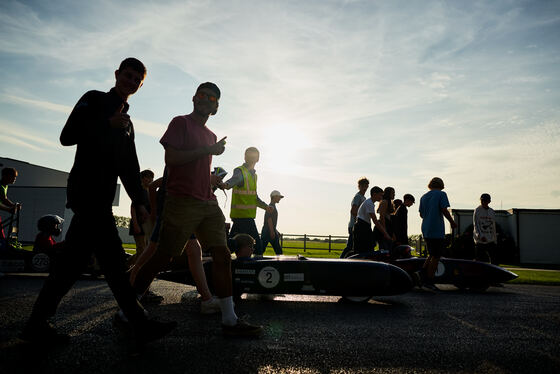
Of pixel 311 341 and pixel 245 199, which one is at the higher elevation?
pixel 245 199

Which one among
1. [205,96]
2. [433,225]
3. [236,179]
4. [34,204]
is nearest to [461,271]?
[433,225]

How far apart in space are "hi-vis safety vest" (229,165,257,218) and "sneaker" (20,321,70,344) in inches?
116

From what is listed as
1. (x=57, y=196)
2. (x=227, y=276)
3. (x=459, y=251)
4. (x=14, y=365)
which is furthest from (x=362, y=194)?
(x=57, y=196)

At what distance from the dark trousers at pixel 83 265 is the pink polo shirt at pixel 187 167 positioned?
0.63 m

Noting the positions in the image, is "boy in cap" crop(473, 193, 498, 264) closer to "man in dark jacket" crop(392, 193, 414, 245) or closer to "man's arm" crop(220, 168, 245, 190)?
"man in dark jacket" crop(392, 193, 414, 245)

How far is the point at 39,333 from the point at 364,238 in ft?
17.6

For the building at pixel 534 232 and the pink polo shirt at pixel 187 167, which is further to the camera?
the building at pixel 534 232

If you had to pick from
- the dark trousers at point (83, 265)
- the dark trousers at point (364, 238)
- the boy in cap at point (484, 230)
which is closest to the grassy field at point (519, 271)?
the boy in cap at point (484, 230)

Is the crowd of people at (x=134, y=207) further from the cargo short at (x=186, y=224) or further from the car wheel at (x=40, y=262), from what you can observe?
the car wheel at (x=40, y=262)

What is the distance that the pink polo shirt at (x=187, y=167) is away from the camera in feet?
9.88

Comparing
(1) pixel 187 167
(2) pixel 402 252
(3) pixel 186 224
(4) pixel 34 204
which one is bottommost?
(2) pixel 402 252

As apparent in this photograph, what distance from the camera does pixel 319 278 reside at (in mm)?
4520

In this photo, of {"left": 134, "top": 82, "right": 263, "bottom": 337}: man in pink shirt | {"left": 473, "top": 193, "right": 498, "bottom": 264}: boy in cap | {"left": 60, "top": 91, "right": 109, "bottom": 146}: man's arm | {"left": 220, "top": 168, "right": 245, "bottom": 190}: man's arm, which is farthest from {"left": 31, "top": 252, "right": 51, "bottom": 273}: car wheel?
{"left": 473, "top": 193, "right": 498, "bottom": 264}: boy in cap

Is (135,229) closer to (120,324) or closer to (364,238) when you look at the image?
(120,324)
